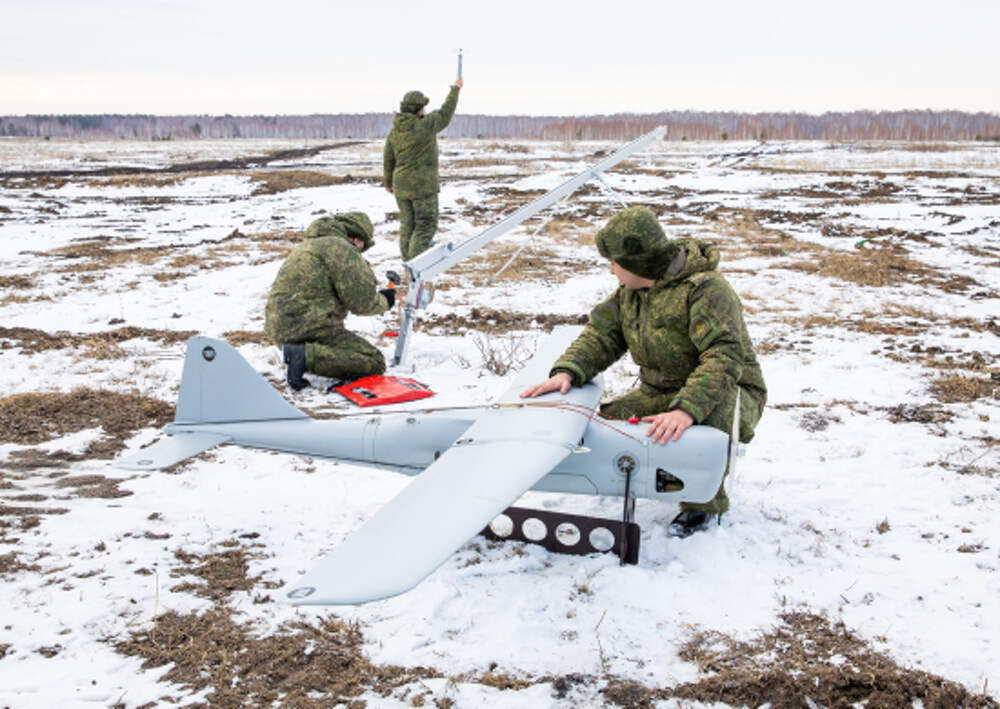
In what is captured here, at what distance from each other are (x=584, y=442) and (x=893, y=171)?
2986 cm

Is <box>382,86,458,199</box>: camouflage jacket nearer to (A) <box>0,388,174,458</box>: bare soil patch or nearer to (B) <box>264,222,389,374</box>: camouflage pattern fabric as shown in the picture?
(B) <box>264,222,389,374</box>: camouflage pattern fabric

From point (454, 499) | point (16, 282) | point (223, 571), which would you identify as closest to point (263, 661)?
point (223, 571)

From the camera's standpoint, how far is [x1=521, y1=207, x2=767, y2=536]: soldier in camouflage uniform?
12.3ft

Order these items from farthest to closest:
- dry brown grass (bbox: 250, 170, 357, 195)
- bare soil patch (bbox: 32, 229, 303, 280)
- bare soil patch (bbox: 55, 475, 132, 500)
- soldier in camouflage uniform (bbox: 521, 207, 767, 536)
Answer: dry brown grass (bbox: 250, 170, 357, 195)
bare soil patch (bbox: 32, 229, 303, 280)
bare soil patch (bbox: 55, 475, 132, 500)
soldier in camouflage uniform (bbox: 521, 207, 767, 536)

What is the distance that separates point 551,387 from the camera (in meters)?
4.16

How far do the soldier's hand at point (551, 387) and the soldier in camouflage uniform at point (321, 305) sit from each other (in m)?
3.26

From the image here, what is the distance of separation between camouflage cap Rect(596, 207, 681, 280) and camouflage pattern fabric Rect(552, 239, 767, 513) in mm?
140

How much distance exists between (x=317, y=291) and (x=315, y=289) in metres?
0.03

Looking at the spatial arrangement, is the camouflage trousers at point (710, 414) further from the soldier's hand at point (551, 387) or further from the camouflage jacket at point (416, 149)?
the camouflage jacket at point (416, 149)

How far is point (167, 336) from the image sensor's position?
28.4 feet

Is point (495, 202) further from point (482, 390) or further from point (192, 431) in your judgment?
point (192, 431)

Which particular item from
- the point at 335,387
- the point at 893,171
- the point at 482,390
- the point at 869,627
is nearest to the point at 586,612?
the point at 869,627

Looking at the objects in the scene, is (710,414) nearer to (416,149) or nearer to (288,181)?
(416,149)

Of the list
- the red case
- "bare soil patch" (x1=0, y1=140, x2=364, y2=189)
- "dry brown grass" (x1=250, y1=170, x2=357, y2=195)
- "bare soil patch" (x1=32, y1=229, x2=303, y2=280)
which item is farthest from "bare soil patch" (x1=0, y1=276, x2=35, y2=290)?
"bare soil patch" (x1=0, y1=140, x2=364, y2=189)
